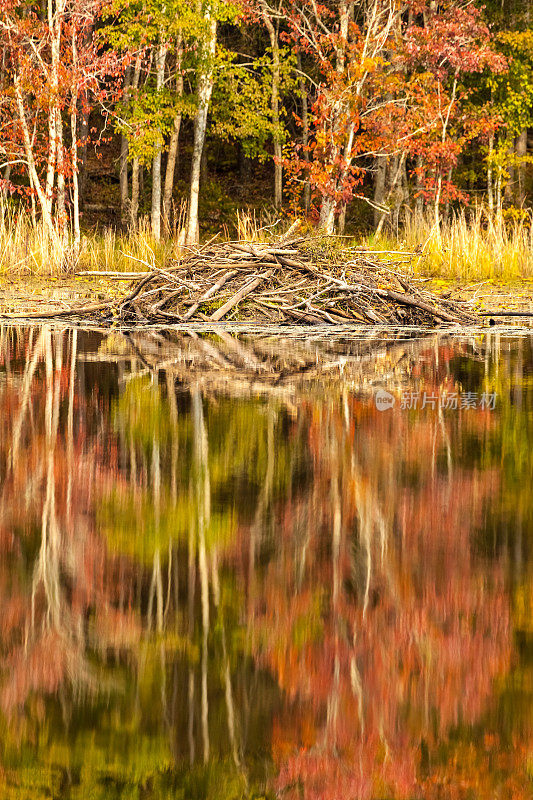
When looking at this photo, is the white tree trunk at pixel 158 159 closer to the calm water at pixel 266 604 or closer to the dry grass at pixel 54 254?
the dry grass at pixel 54 254

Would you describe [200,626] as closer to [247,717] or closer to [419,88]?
[247,717]

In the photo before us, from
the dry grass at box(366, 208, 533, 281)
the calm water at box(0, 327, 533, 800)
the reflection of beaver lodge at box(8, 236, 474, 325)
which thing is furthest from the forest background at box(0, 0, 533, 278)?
the calm water at box(0, 327, 533, 800)

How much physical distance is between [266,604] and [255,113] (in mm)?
31876

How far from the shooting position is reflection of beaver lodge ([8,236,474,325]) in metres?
13.7

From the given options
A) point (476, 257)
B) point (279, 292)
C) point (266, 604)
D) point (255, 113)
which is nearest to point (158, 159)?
point (255, 113)

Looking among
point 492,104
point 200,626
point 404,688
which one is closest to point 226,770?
point 404,688

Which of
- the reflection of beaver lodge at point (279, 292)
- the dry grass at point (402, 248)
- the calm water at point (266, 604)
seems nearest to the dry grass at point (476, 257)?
the dry grass at point (402, 248)

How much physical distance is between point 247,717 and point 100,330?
11.2m

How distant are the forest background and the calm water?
13072 mm

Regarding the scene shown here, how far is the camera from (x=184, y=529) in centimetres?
390

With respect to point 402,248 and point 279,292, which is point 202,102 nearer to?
point 402,248

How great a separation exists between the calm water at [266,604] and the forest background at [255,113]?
42.9ft

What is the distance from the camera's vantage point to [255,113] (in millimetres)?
33875

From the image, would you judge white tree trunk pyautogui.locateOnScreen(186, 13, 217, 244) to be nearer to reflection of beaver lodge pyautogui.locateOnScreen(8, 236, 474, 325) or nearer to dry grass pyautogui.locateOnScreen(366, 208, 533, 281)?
dry grass pyautogui.locateOnScreen(366, 208, 533, 281)
